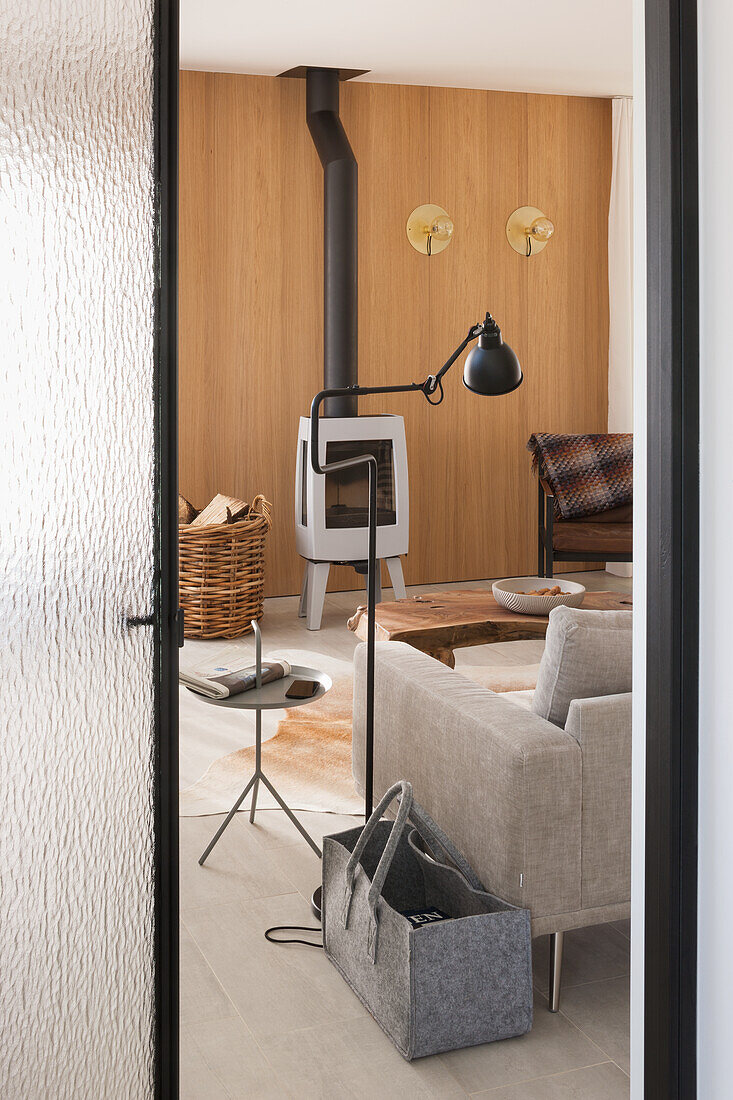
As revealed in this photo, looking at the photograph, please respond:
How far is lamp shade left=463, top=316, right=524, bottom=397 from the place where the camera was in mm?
2775

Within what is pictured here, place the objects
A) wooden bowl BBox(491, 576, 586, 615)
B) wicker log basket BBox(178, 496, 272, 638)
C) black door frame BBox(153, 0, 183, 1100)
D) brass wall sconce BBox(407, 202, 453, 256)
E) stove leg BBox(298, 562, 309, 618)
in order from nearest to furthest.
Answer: black door frame BBox(153, 0, 183, 1100)
wooden bowl BBox(491, 576, 586, 615)
wicker log basket BBox(178, 496, 272, 638)
stove leg BBox(298, 562, 309, 618)
brass wall sconce BBox(407, 202, 453, 256)

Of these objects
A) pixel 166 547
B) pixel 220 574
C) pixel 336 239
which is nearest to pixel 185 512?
pixel 220 574

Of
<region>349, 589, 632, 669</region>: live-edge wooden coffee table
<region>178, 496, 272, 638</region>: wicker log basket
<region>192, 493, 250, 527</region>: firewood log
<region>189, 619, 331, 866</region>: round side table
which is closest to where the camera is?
<region>189, 619, 331, 866</region>: round side table

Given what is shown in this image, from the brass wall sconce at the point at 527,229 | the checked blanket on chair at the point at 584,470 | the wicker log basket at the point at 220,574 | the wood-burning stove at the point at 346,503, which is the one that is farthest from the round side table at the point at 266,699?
the brass wall sconce at the point at 527,229

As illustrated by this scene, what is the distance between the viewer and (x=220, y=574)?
5.18 m

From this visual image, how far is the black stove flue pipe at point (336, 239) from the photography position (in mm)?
5656

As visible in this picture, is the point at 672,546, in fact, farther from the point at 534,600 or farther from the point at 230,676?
the point at 534,600

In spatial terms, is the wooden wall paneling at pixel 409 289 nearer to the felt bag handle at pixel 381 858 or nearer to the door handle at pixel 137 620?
the felt bag handle at pixel 381 858

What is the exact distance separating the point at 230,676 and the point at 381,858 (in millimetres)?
830

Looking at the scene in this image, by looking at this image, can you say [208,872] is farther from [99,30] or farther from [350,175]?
[350,175]

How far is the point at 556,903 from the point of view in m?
2.09

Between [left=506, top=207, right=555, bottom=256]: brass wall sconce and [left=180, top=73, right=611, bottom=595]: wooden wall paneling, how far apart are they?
65 mm

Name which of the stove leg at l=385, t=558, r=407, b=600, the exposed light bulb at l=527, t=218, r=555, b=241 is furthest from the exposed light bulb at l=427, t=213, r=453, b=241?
the stove leg at l=385, t=558, r=407, b=600

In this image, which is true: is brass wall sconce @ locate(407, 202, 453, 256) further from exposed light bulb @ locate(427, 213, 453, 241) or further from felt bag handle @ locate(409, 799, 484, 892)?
felt bag handle @ locate(409, 799, 484, 892)
